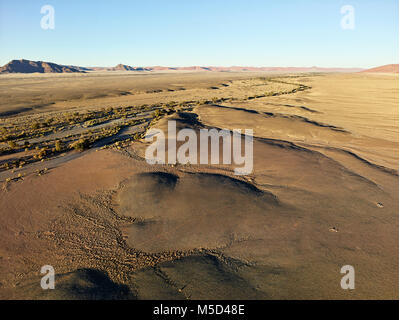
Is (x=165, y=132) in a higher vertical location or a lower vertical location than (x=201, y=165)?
higher

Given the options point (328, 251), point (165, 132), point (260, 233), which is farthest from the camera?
point (165, 132)
